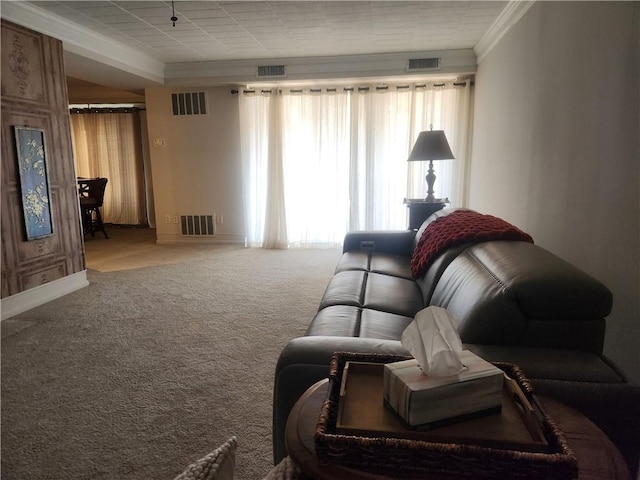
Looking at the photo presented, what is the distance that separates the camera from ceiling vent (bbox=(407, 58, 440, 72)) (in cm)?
491

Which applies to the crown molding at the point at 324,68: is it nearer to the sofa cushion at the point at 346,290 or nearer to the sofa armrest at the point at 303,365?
the sofa cushion at the point at 346,290

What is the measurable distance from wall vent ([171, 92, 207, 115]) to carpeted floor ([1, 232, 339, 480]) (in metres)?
2.68

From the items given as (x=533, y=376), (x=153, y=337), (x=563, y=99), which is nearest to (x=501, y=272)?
(x=533, y=376)

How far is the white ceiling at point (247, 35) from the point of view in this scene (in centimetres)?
347

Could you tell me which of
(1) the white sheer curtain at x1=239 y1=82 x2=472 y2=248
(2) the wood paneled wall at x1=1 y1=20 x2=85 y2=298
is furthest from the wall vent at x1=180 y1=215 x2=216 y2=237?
(2) the wood paneled wall at x1=1 y1=20 x2=85 y2=298

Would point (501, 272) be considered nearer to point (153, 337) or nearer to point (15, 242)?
point (153, 337)

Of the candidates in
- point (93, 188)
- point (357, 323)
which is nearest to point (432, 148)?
point (357, 323)

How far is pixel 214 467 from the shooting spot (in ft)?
1.90

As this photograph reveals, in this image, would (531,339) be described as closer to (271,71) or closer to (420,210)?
(420,210)

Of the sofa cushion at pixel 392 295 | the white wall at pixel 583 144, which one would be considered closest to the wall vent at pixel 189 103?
the white wall at pixel 583 144

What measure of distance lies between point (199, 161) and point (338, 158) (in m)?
2.02

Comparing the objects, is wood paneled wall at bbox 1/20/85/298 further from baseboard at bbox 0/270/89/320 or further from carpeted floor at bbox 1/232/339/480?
carpeted floor at bbox 1/232/339/480

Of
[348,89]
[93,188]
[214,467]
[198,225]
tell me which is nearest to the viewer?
[214,467]

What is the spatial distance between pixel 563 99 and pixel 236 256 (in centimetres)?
397
